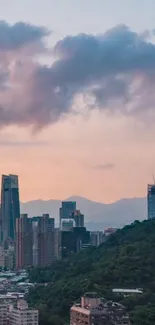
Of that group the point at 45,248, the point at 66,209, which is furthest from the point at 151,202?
the point at 45,248

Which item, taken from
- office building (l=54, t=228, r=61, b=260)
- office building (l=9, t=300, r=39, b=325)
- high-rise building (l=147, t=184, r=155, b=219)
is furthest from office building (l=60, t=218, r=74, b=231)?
office building (l=9, t=300, r=39, b=325)

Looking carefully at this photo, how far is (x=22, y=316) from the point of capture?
16.7 metres

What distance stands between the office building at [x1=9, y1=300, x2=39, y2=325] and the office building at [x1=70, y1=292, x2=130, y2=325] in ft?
2.40

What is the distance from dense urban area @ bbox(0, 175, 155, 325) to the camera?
17.0 metres

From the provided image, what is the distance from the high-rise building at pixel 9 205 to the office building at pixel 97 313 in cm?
3260

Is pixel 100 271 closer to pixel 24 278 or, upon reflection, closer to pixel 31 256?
pixel 24 278

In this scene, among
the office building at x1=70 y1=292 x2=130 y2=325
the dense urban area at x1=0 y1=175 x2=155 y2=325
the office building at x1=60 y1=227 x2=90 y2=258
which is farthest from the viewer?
the office building at x1=60 y1=227 x2=90 y2=258

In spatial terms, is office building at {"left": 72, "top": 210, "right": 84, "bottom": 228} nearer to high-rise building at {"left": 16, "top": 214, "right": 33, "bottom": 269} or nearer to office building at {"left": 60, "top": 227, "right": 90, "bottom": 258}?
high-rise building at {"left": 16, "top": 214, "right": 33, "bottom": 269}

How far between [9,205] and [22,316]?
115ft

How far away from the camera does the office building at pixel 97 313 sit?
16047mm

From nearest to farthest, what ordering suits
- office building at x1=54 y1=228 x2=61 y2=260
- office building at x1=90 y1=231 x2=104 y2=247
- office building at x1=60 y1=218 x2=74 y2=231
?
1. office building at x1=54 y1=228 x2=61 y2=260
2. office building at x1=90 y1=231 x2=104 y2=247
3. office building at x1=60 y1=218 x2=74 y2=231

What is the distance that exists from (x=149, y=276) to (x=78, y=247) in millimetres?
15319

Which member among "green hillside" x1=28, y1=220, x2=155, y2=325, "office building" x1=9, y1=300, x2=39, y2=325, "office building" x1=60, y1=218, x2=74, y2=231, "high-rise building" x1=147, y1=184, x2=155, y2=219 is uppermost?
"high-rise building" x1=147, y1=184, x2=155, y2=219

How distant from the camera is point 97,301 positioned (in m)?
16.8
